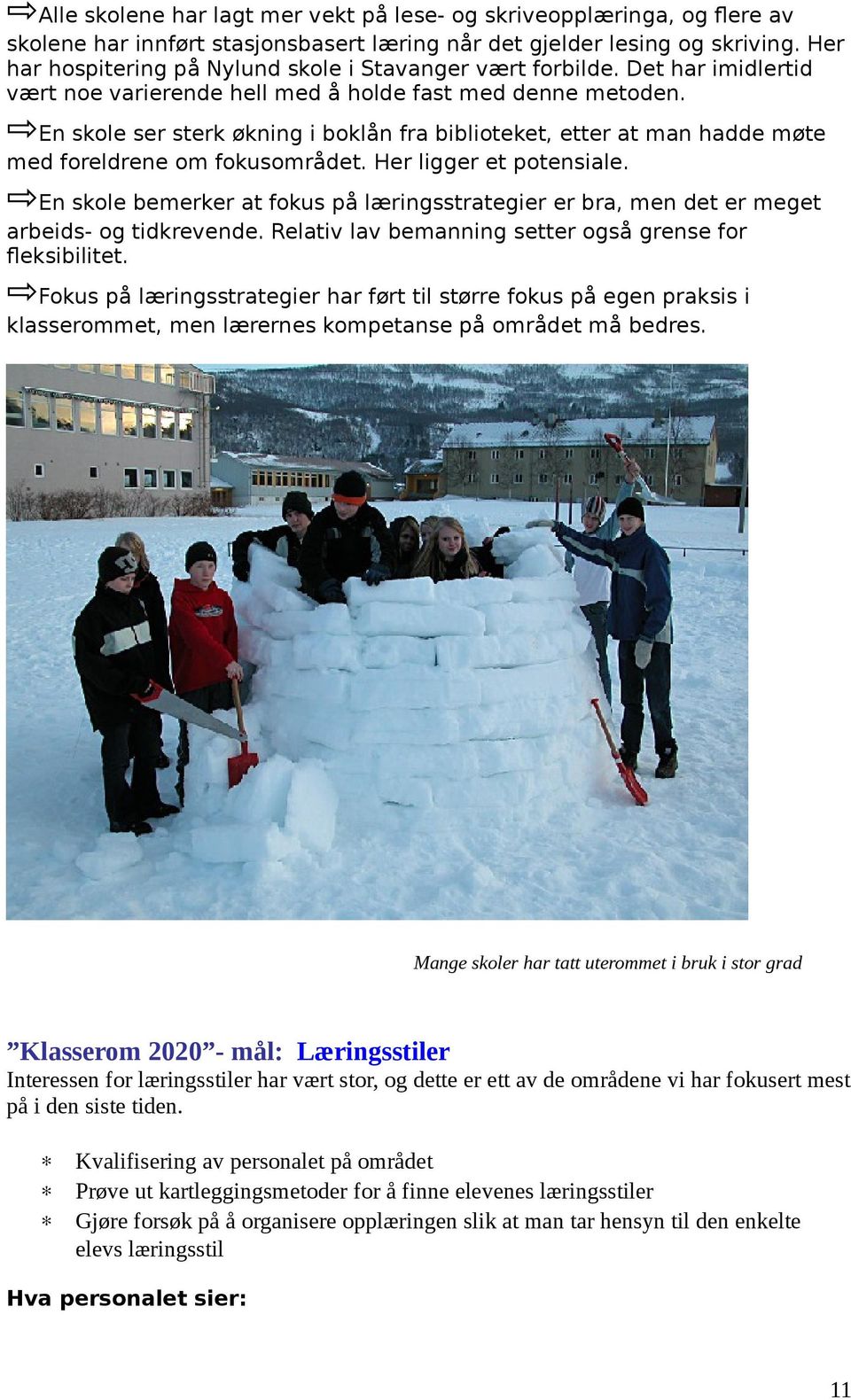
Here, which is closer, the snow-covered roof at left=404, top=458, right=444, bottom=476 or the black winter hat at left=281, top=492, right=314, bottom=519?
the black winter hat at left=281, top=492, right=314, bottom=519

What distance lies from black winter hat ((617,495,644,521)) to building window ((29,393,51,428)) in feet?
64.6

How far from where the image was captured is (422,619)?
3.56 metres

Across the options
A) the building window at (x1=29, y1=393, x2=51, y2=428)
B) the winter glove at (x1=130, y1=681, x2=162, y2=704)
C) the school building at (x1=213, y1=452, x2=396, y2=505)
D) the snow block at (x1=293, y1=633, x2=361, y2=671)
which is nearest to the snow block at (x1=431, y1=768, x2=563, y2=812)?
the snow block at (x1=293, y1=633, x2=361, y2=671)

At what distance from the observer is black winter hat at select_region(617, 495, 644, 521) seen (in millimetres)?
4141

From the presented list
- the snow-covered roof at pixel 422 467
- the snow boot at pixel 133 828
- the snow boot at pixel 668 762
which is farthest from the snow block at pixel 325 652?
the snow-covered roof at pixel 422 467

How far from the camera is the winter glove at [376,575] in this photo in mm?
3643

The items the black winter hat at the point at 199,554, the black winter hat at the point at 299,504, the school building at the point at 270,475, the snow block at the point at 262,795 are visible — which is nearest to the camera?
the snow block at the point at 262,795

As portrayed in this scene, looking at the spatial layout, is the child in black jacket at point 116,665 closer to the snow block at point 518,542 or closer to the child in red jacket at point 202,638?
the child in red jacket at point 202,638

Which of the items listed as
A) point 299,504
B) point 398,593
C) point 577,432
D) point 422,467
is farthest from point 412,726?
point 422,467

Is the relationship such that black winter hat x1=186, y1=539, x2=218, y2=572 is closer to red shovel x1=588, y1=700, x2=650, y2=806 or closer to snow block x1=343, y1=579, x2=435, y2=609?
snow block x1=343, y1=579, x2=435, y2=609

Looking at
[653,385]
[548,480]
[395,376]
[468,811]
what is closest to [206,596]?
[468,811]

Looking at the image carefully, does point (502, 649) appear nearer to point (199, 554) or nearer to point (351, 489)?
point (351, 489)

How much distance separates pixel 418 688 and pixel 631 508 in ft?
4.86
